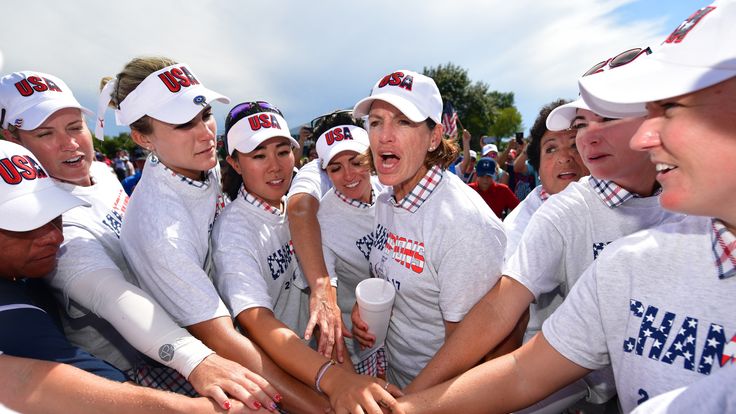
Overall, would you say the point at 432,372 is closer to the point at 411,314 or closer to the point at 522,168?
the point at 411,314

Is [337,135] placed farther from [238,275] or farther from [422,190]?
[238,275]

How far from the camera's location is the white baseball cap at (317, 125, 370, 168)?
311cm

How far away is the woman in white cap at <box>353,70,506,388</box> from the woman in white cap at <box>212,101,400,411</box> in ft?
1.31

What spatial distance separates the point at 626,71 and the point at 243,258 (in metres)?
1.89

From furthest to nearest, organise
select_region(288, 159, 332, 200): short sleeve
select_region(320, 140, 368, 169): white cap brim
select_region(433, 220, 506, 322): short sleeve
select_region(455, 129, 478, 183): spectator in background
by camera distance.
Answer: select_region(455, 129, 478, 183): spectator in background → select_region(320, 140, 368, 169): white cap brim → select_region(288, 159, 332, 200): short sleeve → select_region(433, 220, 506, 322): short sleeve

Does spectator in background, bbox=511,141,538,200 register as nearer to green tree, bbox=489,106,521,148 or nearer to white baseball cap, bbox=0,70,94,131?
white baseball cap, bbox=0,70,94,131

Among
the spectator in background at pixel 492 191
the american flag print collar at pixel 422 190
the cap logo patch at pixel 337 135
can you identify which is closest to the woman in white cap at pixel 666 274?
the american flag print collar at pixel 422 190

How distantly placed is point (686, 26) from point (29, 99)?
3362 mm

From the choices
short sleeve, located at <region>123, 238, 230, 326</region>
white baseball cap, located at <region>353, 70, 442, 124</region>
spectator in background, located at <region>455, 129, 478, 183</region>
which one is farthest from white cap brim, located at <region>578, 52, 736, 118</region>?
spectator in background, located at <region>455, 129, 478, 183</region>

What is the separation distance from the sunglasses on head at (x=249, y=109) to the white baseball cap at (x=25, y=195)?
1087 mm

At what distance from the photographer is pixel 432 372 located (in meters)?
1.82

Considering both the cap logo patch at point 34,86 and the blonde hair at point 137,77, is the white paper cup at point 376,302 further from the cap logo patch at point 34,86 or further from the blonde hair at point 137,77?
the cap logo patch at point 34,86

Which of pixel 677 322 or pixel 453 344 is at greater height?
pixel 677 322

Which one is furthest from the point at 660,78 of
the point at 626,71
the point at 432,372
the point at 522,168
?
the point at 522,168
